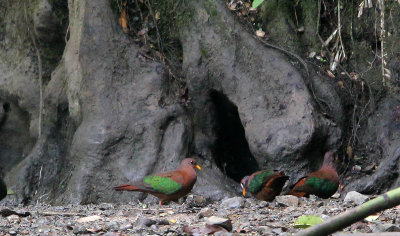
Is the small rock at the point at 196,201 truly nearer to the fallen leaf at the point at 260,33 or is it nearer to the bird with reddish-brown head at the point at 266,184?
the bird with reddish-brown head at the point at 266,184

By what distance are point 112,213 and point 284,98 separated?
2.82 metres

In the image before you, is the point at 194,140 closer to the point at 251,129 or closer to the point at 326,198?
the point at 251,129

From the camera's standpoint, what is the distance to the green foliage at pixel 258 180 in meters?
7.32

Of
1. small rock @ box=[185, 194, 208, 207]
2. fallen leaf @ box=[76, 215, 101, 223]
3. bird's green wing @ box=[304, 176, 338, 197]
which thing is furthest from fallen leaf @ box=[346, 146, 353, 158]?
fallen leaf @ box=[76, 215, 101, 223]

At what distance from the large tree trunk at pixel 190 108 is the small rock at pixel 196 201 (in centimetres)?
52

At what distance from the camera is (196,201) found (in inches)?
293

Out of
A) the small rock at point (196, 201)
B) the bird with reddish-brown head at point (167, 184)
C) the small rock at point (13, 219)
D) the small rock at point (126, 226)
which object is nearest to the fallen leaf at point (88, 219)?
the small rock at point (13, 219)

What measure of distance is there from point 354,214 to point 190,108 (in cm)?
677

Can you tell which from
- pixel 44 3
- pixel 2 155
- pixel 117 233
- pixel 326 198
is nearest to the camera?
pixel 117 233

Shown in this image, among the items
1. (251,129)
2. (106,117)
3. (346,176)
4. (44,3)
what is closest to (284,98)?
(251,129)

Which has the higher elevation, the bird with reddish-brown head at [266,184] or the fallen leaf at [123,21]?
the fallen leaf at [123,21]

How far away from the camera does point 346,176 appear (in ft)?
27.7

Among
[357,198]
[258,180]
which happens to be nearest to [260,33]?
[258,180]

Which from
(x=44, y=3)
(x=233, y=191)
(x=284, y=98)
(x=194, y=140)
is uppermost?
(x=44, y=3)
